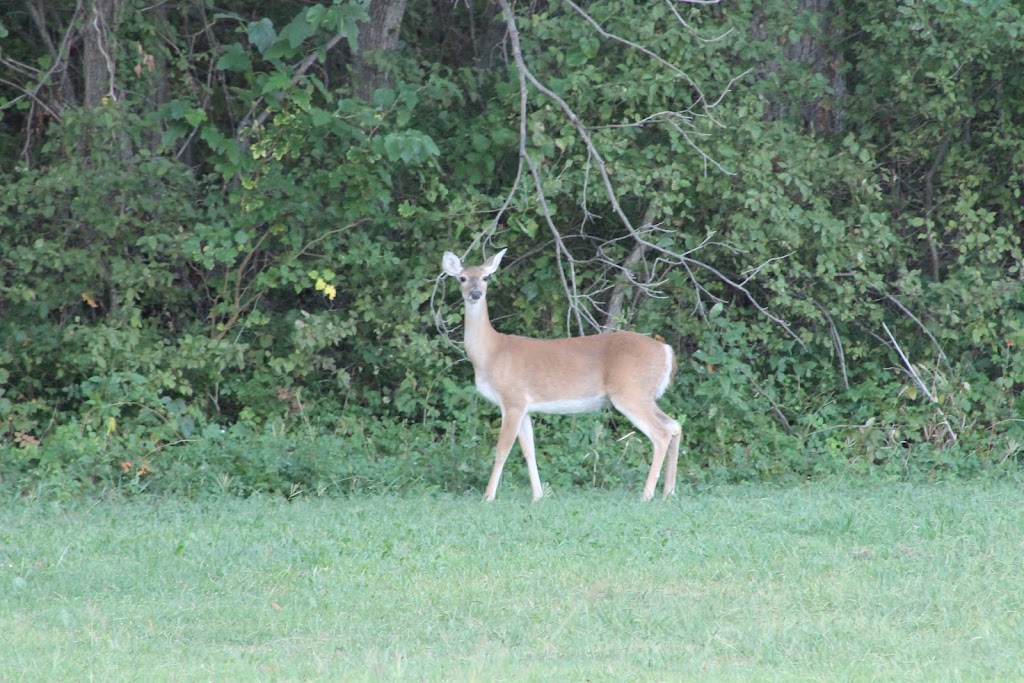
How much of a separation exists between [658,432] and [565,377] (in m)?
0.71

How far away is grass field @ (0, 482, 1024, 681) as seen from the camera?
17.0 feet

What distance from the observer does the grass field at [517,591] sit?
17.0ft

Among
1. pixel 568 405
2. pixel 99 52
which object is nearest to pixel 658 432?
pixel 568 405

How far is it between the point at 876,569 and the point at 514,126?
17.9 ft

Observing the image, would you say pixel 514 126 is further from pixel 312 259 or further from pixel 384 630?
pixel 384 630

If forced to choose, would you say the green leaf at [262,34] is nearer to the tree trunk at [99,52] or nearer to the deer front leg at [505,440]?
the tree trunk at [99,52]

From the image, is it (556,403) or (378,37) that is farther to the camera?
(378,37)

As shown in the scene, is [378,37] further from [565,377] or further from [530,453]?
[530,453]

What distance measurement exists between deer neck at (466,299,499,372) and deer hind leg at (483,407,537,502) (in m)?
0.38

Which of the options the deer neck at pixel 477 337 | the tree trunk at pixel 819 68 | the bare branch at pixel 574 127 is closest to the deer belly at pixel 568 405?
the deer neck at pixel 477 337

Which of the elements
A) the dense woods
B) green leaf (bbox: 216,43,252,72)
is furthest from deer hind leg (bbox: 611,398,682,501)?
green leaf (bbox: 216,43,252,72)

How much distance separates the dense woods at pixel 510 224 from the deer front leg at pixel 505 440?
23.3 inches

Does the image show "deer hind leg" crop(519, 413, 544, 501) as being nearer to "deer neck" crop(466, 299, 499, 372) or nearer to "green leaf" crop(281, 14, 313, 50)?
"deer neck" crop(466, 299, 499, 372)

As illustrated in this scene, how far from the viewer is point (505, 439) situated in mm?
9258
